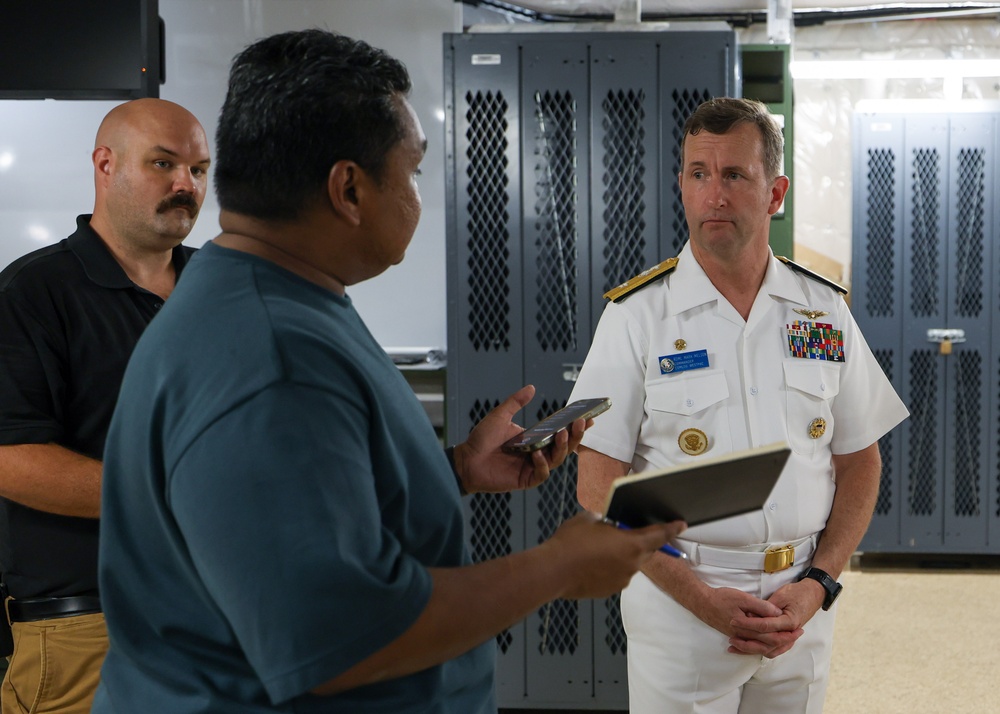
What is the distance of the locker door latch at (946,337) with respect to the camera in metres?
4.50

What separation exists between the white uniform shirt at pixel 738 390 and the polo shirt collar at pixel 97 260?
91 cm

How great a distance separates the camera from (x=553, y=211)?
3035 mm

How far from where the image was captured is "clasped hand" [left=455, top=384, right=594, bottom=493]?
4.22 ft

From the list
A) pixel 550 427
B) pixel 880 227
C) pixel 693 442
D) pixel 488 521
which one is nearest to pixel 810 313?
pixel 693 442

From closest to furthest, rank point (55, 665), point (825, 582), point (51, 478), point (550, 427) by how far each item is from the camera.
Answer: point (550, 427)
point (51, 478)
point (55, 665)
point (825, 582)

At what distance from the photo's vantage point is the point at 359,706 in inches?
35.2

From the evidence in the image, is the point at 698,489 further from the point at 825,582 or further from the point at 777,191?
the point at 777,191

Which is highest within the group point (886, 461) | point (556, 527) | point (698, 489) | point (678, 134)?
point (678, 134)

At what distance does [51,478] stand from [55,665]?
36cm

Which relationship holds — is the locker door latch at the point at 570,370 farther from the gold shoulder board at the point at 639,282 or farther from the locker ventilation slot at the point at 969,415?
the locker ventilation slot at the point at 969,415

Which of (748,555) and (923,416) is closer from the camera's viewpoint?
(748,555)

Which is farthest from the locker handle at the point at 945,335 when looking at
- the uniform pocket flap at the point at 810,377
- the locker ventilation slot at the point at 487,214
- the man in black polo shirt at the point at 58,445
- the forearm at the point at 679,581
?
the man in black polo shirt at the point at 58,445

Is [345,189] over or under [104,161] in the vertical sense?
under

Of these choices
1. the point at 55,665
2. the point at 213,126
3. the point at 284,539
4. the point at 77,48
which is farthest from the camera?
the point at 213,126
